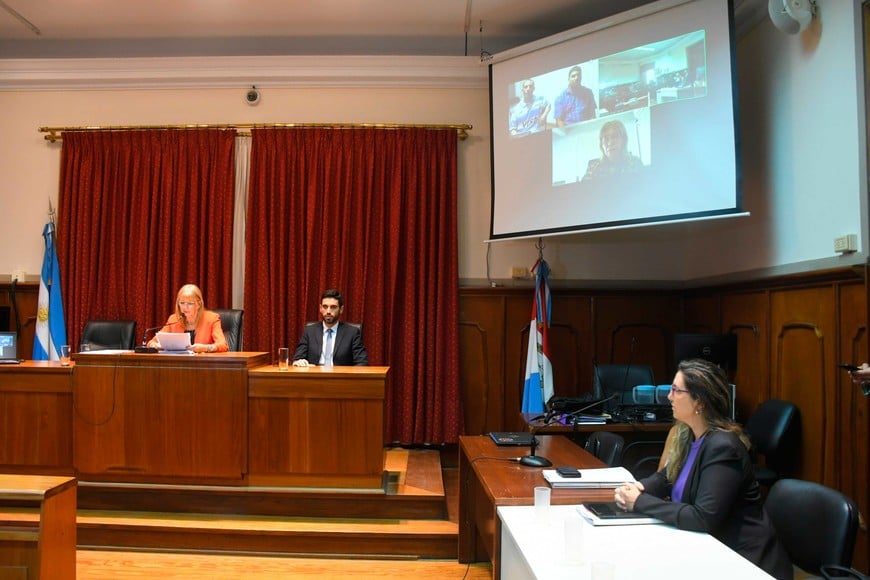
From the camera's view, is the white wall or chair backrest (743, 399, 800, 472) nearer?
chair backrest (743, 399, 800, 472)

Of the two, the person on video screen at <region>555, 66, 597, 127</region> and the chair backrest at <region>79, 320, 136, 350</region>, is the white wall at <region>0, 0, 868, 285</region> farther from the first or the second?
the chair backrest at <region>79, 320, 136, 350</region>

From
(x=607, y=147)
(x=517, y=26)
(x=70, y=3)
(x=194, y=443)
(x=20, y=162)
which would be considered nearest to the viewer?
(x=194, y=443)

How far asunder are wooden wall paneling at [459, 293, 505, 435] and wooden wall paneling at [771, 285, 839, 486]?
2173 mm

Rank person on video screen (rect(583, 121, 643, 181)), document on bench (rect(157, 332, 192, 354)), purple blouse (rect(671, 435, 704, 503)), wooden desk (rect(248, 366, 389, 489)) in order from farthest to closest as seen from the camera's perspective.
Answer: person on video screen (rect(583, 121, 643, 181))
document on bench (rect(157, 332, 192, 354))
wooden desk (rect(248, 366, 389, 489))
purple blouse (rect(671, 435, 704, 503))

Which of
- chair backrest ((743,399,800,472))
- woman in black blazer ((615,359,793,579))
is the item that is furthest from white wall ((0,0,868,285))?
woman in black blazer ((615,359,793,579))

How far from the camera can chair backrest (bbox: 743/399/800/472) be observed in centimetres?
329

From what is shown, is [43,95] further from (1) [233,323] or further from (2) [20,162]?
(1) [233,323]

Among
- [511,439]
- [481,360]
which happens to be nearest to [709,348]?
[511,439]

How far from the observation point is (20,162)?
545 cm

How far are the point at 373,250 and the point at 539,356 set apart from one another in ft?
5.41

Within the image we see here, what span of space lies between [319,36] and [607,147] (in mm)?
2740

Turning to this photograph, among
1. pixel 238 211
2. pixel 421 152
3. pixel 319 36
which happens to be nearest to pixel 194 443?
pixel 238 211

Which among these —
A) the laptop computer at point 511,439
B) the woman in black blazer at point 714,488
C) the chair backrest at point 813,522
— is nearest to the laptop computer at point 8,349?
the laptop computer at point 511,439

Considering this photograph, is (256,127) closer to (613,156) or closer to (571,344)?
(613,156)
